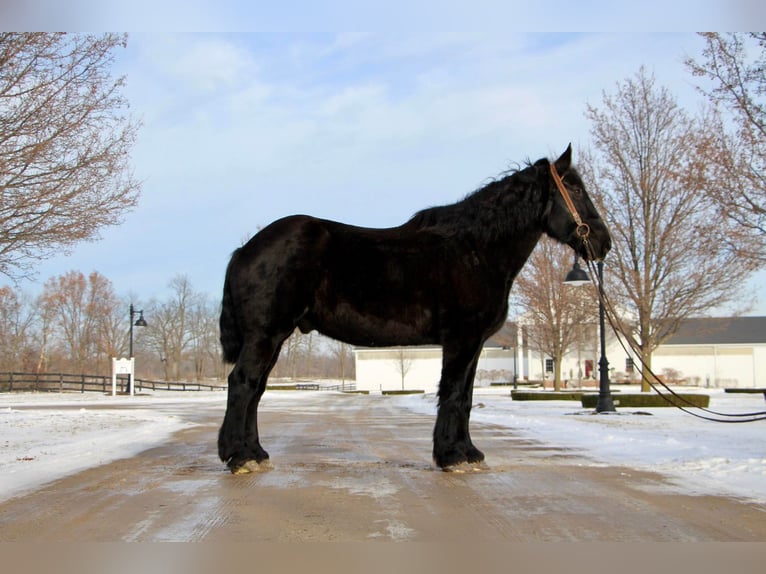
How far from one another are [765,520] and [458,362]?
2.68m

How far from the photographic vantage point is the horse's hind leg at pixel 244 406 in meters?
6.27

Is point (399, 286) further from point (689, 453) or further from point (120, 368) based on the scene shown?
point (120, 368)

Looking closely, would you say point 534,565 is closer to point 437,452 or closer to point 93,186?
point 437,452

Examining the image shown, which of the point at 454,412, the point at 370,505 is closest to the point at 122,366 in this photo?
the point at 454,412

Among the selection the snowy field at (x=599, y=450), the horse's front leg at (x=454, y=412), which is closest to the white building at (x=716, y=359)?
the snowy field at (x=599, y=450)

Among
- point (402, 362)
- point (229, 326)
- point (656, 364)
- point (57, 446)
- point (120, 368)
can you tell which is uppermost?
point (229, 326)

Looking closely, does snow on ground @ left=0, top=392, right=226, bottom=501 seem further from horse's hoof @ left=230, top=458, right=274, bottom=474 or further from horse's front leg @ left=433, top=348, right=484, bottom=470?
horse's front leg @ left=433, top=348, right=484, bottom=470

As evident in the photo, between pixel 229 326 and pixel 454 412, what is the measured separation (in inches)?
92.7

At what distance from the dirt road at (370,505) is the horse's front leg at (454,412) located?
21 cm

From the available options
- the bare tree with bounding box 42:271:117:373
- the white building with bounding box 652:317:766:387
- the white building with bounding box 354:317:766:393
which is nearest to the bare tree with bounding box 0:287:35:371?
the bare tree with bounding box 42:271:117:373

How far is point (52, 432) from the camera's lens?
43.6ft

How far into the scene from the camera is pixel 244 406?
6.32 meters

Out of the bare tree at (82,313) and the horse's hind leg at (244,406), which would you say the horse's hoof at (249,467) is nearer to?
the horse's hind leg at (244,406)

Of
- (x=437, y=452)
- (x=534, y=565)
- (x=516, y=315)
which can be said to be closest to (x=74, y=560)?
(x=534, y=565)
